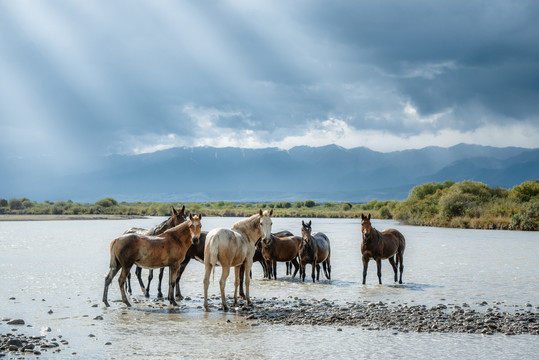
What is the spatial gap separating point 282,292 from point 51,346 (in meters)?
6.86

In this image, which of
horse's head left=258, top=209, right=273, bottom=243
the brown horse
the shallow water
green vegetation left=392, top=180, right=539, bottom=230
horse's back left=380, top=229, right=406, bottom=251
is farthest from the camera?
green vegetation left=392, top=180, right=539, bottom=230

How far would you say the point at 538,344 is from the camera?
8352mm

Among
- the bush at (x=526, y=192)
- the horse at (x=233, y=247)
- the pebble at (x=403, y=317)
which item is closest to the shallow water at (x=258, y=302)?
the pebble at (x=403, y=317)

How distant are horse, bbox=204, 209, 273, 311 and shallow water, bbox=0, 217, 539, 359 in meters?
0.76

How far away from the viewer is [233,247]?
11.1 metres

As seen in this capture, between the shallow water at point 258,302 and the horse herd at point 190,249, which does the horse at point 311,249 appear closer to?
the shallow water at point 258,302

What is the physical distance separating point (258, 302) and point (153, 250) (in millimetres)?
2678

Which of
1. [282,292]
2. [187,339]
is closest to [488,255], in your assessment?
[282,292]

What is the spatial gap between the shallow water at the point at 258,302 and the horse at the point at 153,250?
0.85 metres

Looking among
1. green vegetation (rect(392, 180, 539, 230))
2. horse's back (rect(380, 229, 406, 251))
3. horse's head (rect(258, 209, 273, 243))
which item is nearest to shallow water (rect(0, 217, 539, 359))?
horse's back (rect(380, 229, 406, 251))

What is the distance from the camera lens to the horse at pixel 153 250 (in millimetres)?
11188

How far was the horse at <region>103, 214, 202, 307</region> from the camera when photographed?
11.2 meters

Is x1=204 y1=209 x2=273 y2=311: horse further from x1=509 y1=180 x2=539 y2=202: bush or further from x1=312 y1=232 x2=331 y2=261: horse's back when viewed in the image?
x1=509 y1=180 x2=539 y2=202: bush

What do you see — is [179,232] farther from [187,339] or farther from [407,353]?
[407,353]
